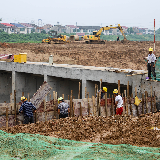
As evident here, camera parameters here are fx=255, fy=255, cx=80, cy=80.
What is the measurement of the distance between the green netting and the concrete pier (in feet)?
21.3

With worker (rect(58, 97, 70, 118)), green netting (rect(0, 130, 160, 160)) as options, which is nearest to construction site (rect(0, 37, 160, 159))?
green netting (rect(0, 130, 160, 160))

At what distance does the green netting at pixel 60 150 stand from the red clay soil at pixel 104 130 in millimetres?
767

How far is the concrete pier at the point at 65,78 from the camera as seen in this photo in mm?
12477

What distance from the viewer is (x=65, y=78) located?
16.5 m

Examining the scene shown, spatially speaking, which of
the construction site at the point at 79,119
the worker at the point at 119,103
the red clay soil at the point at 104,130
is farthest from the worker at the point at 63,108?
the worker at the point at 119,103

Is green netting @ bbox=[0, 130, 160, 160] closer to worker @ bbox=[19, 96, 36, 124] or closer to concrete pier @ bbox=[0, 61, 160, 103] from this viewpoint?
worker @ bbox=[19, 96, 36, 124]

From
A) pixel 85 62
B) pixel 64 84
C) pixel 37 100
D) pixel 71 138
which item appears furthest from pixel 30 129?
pixel 85 62

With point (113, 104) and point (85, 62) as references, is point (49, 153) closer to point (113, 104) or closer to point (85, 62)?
point (113, 104)

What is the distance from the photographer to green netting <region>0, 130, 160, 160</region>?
4945mm

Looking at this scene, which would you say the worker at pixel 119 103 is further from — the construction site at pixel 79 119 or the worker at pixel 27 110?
the worker at pixel 27 110

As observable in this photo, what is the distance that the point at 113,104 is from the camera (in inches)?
416

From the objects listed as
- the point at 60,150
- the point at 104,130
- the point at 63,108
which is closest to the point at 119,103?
the point at 63,108

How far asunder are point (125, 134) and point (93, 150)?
1847 millimetres

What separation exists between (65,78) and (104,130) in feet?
30.9
